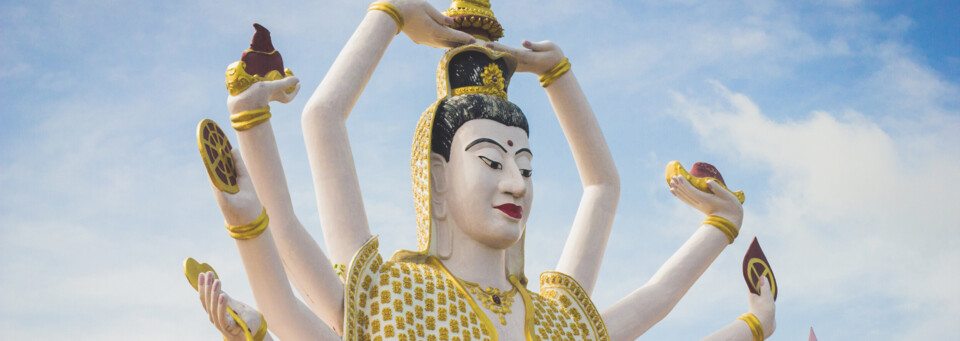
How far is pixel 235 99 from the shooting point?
6582 millimetres

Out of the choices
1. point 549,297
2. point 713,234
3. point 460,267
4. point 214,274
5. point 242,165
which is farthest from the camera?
point 713,234

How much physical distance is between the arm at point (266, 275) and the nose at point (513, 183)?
1.48 m

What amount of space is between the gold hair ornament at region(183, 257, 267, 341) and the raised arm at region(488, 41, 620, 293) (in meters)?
3.02

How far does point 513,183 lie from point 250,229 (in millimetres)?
1898

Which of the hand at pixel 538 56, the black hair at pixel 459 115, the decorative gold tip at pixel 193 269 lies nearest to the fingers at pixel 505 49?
the hand at pixel 538 56

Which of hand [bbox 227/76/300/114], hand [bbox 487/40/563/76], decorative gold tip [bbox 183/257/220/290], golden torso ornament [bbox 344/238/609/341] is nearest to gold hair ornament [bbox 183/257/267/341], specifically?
decorative gold tip [bbox 183/257/220/290]

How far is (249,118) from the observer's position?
6598mm

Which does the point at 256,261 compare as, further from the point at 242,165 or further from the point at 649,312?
the point at 649,312

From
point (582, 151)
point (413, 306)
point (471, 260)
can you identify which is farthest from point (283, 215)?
point (582, 151)

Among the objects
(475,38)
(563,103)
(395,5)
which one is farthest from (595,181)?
(395,5)

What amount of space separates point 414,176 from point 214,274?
210 cm

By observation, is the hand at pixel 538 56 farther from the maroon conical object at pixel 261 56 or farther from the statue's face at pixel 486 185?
the maroon conical object at pixel 261 56

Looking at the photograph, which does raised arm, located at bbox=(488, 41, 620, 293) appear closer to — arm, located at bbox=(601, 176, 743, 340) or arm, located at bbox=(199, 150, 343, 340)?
arm, located at bbox=(601, 176, 743, 340)

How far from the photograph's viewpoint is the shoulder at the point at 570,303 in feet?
26.3
